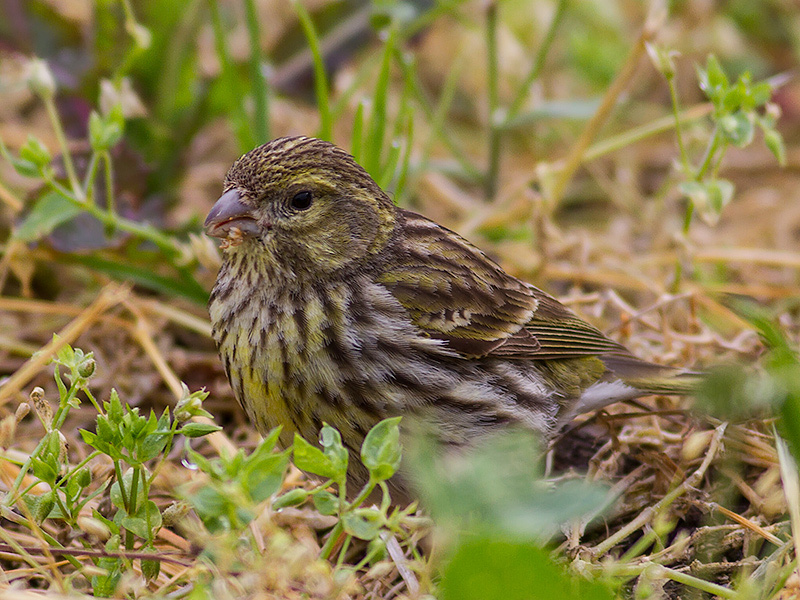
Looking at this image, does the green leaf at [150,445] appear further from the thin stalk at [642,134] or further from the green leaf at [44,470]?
the thin stalk at [642,134]

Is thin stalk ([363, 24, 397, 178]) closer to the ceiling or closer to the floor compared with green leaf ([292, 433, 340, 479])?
closer to the ceiling

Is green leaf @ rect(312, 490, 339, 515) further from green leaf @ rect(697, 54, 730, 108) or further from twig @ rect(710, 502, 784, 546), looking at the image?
green leaf @ rect(697, 54, 730, 108)

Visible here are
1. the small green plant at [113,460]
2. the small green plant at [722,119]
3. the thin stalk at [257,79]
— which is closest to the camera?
the small green plant at [113,460]

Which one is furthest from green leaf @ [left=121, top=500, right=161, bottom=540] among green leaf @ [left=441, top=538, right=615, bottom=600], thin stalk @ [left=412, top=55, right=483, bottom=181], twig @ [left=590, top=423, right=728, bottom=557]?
thin stalk @ [left=412, top=55, right=483, bottom=181]

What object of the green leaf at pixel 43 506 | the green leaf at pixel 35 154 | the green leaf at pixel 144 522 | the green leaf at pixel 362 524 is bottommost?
the green leaf at pixel 144 522

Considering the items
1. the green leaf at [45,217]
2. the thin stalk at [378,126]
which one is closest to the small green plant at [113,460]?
the green leaf at [45,217]

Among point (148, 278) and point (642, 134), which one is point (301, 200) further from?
point (642, 134)

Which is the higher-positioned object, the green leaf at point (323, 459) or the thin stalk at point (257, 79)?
the thin stalk at point (257, 79)

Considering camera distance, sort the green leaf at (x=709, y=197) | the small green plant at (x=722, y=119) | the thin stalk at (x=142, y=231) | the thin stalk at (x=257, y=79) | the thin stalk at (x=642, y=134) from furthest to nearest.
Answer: the thin stalk at (x=257, y=79) → the thin stalk at (x=642, y=134) → the thin stalk at (x=142, y=231) → the green leaf at (x=709, y=197) → the small green plant at (x=722, y=119)

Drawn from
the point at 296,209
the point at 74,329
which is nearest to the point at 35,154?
the point at 74,329
